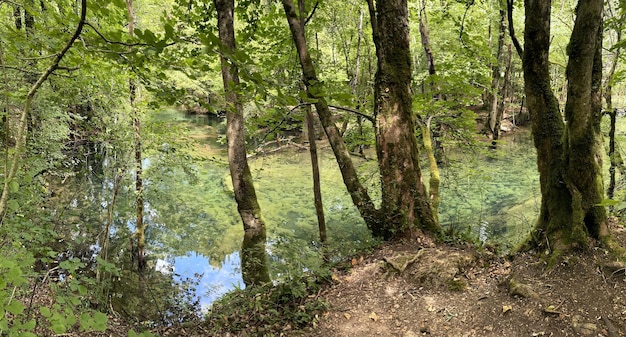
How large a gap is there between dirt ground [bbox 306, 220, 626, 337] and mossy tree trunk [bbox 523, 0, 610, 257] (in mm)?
292

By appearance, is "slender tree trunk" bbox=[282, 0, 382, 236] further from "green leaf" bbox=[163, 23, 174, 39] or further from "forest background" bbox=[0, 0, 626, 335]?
"green leaf" bbox=[163, 23, 174, 39]

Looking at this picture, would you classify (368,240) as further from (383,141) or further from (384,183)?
(383,141)

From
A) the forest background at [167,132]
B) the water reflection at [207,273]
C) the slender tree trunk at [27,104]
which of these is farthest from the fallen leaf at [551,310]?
the water reflection at [207,273]

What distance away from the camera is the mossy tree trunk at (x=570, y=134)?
361cm

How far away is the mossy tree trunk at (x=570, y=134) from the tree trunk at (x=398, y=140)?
5.27ft

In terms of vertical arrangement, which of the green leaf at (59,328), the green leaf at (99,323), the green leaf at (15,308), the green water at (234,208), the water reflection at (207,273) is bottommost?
the water reflection at (207,273)

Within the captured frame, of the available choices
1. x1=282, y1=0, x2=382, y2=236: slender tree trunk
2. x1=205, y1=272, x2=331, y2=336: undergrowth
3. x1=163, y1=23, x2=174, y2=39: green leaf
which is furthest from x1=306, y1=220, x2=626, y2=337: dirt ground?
x1=163, y1=23, x2=174, y2=39: green leaf

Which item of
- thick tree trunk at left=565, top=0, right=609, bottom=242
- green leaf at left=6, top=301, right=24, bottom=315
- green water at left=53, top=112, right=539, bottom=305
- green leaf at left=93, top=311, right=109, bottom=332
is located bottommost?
green water at left=53, top=112, right=539, bottom=305

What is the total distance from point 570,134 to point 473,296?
2036 millimetres

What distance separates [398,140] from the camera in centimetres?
565

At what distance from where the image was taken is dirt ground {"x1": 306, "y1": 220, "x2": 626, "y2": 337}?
3361 millimetres

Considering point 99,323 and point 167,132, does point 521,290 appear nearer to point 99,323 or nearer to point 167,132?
point 99,323

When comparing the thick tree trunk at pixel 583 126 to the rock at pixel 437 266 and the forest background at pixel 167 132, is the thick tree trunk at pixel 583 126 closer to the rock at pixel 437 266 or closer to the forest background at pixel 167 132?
the forest background at pixel 167 132

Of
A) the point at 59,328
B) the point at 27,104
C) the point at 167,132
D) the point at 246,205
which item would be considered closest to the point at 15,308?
the point at 59,328
